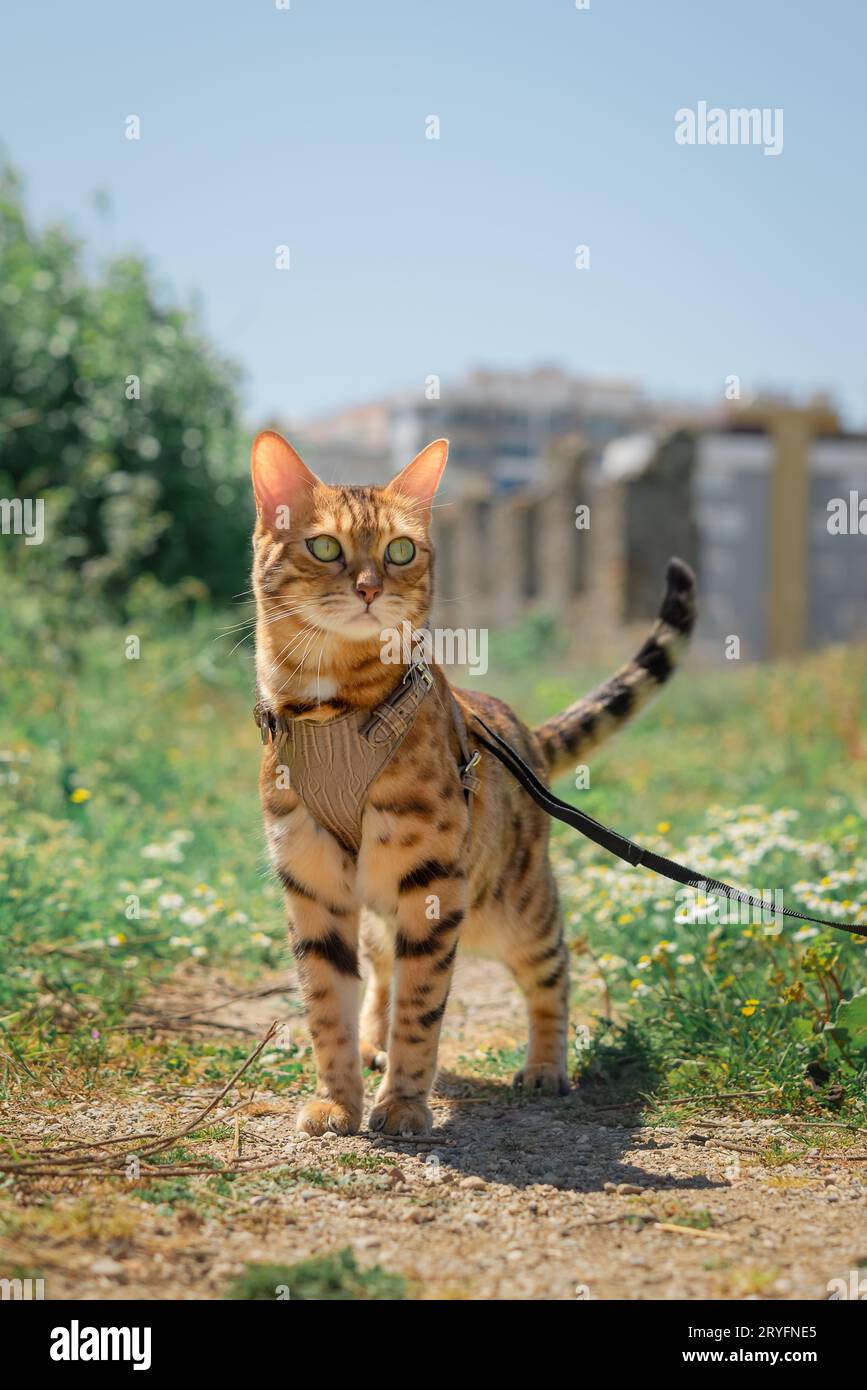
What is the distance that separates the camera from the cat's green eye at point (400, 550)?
10.4 feet

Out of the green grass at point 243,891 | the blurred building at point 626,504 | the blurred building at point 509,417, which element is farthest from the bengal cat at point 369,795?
the blurred building at point 509,417

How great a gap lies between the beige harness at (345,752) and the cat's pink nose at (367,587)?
0.25m

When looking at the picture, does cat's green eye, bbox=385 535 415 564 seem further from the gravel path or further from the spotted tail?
the gravel path

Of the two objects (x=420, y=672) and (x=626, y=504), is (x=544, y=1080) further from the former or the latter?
(x=626, y=504)

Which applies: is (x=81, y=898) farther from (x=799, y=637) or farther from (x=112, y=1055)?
(x=799, y=637)

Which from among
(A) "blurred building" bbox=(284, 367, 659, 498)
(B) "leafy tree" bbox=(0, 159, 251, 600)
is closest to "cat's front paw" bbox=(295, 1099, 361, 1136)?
(B) "leafy tree" bbox=(0, 159, 251, 600)

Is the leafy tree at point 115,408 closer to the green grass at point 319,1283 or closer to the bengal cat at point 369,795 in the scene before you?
the bengal cat at point 369,795

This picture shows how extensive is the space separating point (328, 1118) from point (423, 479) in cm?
167

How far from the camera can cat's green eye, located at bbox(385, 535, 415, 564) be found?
10.4 feet

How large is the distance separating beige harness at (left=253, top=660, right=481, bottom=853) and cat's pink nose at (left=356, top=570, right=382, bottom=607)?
255 millimetres

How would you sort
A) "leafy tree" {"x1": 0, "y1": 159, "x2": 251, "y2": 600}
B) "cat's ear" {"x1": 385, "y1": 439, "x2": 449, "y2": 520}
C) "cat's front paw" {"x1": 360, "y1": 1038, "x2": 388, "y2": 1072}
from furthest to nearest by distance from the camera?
"leafy tree" {"x1": 0, "y1": 159, "x2": 251, "y2": 600} < "cat's front paw" {"x1": 360, "y1": 1038, "x2": 388, "y2": 1072} < "cat's ear" {"x1": 385, "y1": 439, "x2": 449, "y2": 520}

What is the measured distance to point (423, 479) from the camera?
3369 millimetres

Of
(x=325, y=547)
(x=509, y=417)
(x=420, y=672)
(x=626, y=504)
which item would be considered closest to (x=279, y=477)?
(x=325, y=547)
